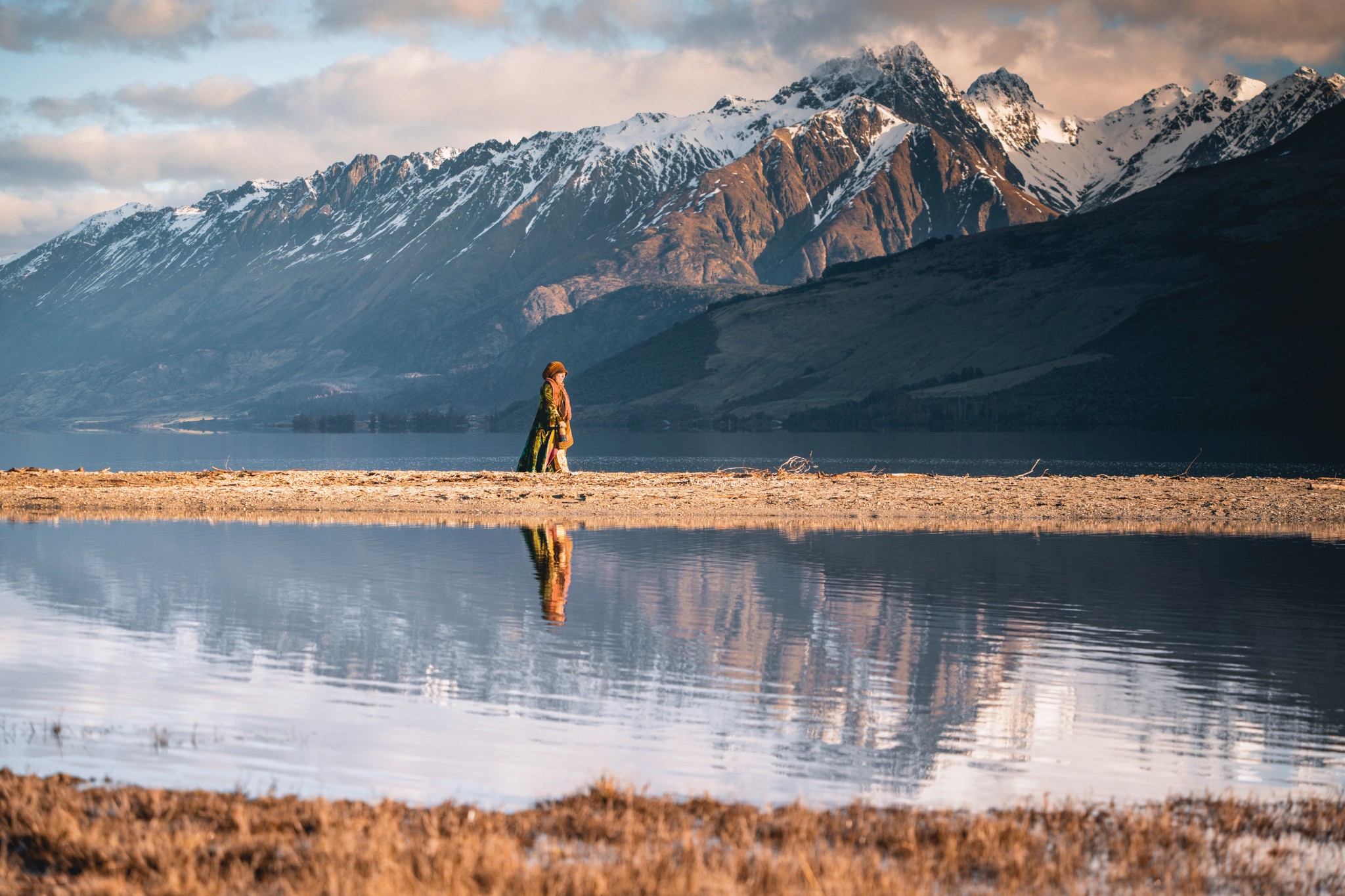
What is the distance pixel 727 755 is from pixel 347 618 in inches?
516

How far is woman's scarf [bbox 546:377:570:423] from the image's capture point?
205 ft

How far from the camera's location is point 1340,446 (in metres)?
141

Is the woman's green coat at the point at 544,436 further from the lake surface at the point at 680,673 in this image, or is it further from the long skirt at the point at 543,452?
the lake surface at the point at 680,673

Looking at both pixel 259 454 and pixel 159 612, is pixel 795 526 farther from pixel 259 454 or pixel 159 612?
pixel 259 454

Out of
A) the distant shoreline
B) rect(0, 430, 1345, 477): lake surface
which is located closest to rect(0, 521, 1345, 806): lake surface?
the distant shoreline

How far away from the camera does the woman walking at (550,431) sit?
62.6 meters

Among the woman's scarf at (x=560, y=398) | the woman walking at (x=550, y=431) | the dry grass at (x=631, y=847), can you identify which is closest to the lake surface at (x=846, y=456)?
the woman walking at (x=550, y=431)

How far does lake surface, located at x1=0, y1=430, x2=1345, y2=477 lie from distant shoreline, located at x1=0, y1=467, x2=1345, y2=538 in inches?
1210

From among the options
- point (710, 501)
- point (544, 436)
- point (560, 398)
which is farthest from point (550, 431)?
point (710, 501)

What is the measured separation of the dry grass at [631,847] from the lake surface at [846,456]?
3155 inches

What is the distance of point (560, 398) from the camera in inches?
2478

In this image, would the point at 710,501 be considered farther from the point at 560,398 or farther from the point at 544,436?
Result: the point at 544,436

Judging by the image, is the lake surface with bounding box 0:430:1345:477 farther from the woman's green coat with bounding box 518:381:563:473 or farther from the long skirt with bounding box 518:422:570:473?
the woman's green coat with bounding box 518:381:563:473

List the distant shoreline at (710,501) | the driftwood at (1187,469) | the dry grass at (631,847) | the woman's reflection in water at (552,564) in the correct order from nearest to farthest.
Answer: the dry grass at (631,847) → the woman's reflection in water at (552,564) → the distant shoreline at (710,501) → the driftwood at (1187,469)
